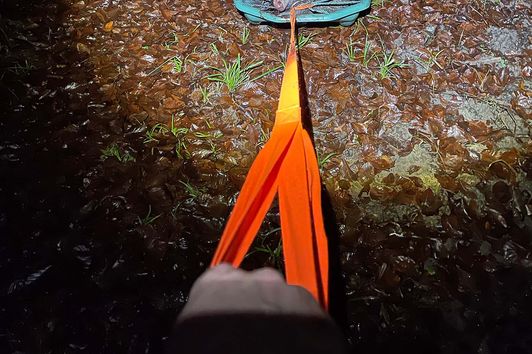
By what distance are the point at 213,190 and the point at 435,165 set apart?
700 millimetres

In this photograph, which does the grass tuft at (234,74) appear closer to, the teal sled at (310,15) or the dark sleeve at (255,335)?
the teal sled at (310,15)

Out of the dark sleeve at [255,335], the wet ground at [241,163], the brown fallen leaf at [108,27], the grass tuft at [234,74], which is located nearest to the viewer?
the dark sleeve at [255,335]

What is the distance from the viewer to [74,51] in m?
2.00

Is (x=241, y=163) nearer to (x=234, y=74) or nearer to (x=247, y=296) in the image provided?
(x=234, y=74)

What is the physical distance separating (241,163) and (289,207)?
0.66 meters

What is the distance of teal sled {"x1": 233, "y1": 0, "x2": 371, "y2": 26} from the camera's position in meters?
1.90

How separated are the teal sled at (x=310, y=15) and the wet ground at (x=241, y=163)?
0.07m

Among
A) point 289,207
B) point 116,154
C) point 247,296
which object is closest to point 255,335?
point 247,296

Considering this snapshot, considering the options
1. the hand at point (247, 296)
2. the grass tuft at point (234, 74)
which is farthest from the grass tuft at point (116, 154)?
the hand at point (247, 296)

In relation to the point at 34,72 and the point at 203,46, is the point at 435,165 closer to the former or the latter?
the point at 203,46

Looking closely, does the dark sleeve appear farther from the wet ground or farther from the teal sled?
the teal sled

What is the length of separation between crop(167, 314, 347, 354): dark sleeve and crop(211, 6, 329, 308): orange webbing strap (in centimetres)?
31

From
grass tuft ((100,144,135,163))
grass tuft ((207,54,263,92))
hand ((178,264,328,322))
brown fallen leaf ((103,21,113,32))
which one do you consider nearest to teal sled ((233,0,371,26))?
grass tuft ((207,54,263,92))

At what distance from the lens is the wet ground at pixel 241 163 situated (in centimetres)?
137
